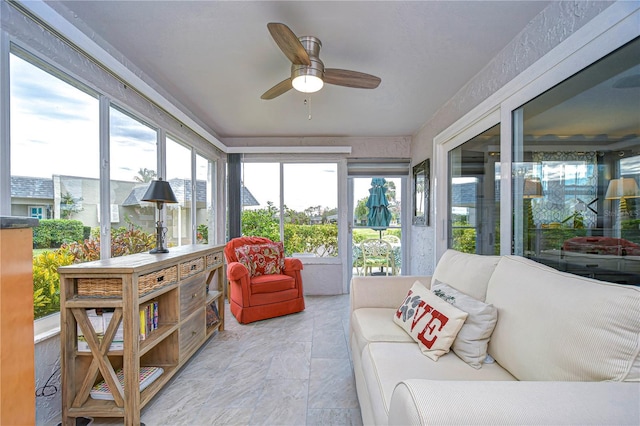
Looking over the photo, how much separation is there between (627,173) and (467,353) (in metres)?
1.10

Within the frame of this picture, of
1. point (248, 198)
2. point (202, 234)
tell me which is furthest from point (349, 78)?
point (248, 198)

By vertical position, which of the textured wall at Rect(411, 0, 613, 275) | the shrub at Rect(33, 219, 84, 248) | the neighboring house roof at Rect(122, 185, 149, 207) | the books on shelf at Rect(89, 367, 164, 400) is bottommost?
the books on shelf at Rect(89, 367, 164, 400)

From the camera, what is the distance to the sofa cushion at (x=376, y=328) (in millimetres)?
1628

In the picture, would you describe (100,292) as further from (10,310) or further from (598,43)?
(598,43)

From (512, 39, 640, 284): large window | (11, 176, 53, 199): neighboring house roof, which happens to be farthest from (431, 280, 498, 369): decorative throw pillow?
(11, 176, 53, 199): neighboring house roof

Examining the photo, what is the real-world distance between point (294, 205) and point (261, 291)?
170 cm

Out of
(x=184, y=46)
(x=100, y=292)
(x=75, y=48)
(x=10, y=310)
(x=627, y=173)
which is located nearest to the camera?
(x=10, y=310)

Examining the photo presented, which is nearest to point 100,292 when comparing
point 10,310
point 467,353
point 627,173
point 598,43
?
point 10,310

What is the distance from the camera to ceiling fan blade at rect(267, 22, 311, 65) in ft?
4.87

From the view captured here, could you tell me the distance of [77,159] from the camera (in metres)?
1.86

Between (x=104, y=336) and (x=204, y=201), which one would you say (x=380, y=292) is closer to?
(x=104, y=336)

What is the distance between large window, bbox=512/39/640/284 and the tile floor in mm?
1555

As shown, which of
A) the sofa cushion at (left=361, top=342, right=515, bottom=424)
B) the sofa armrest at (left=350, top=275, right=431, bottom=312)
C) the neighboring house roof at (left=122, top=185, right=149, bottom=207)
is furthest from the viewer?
the neighboring house roof at (left=122, top=185, right=149, bottom=207)

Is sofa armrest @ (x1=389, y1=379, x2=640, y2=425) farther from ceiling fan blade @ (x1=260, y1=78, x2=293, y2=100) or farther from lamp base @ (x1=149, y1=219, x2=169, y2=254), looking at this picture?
lamp base @ (x1=149, y1=219, x2=169, y2=254)
